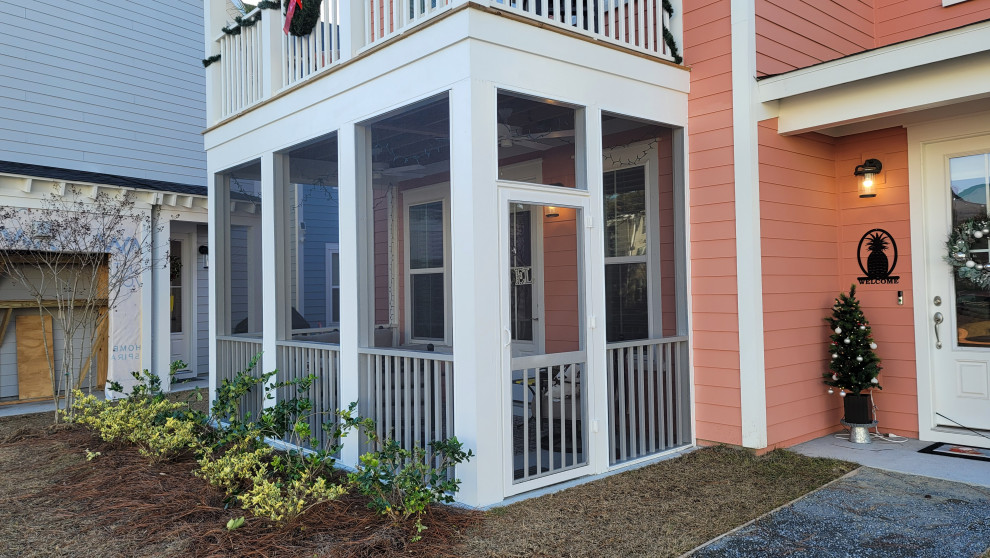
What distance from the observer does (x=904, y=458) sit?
4.75 metres

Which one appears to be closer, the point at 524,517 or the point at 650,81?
the point at 524,517

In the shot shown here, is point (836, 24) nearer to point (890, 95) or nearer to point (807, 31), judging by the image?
point (807, 31)

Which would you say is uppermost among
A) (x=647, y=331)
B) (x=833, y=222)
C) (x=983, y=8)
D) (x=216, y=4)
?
(x=216, y=4)

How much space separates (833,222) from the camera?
5633 mm

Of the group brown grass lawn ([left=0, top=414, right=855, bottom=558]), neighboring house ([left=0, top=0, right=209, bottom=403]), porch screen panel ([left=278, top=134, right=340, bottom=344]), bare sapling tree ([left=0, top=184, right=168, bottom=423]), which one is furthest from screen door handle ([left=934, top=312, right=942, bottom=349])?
neighboring house ([left=0, top=0, right=209, bottom=403])

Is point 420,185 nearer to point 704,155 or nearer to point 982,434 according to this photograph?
point 704,155

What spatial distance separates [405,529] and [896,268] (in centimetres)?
429

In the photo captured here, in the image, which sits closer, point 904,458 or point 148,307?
point 904,458

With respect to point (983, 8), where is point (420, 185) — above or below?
below

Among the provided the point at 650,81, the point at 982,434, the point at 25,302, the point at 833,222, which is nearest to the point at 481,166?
the point at 650,81

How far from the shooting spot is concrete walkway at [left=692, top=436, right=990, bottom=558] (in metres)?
3.25

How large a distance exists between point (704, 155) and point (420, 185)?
3.86 m

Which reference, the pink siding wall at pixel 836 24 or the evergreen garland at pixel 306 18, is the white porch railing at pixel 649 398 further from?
the evergreen garland at pixel 306 18

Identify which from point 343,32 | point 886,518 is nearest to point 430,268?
point 343,32
